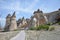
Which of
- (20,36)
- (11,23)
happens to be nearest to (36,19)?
(11,23)

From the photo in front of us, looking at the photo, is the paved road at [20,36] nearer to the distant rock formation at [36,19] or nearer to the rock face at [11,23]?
Result: the distant rock formation at [36,19]

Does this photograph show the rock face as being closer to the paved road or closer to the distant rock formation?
the distant rock formation

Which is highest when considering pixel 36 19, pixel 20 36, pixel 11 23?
pixel 36 19

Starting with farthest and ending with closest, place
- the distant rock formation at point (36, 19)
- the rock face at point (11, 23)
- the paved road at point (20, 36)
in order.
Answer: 1. the distant rock formation at point (36, 19)
2. the rock face at point (11, 23)
3. the paved road at point (20, 36)

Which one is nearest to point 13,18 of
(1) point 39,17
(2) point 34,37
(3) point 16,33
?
(1) point 39,17

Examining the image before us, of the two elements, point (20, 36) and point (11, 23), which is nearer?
point (20, 36)

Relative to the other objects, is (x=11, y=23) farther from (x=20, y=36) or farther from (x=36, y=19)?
(x=20, y=36)

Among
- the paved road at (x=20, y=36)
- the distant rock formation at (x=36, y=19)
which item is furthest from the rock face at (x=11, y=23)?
the paved road at (x=20, y=36)

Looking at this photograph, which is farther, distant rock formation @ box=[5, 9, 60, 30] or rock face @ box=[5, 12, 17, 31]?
distant rock formation @ box=[5, 9, 60, 30]

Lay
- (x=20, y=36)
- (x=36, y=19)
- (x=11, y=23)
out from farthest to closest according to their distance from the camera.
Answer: (x=36, y=19) → (x=11, y=23) → (x=20, y=36)

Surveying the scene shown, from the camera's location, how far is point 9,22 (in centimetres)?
2356

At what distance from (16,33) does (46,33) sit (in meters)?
3.08

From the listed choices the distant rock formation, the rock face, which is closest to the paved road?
the distant rock formation

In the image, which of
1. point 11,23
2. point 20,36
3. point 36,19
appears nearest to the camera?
point 20,36
